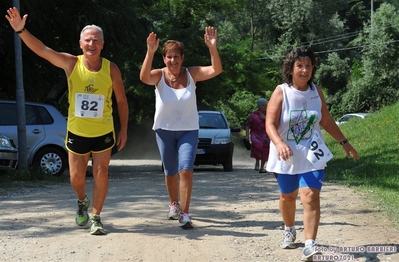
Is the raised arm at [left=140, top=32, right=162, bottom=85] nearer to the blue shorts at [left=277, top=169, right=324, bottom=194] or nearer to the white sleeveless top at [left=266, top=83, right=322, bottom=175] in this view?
the white sleeveless top at [left=266, top=83, right=322, bottom=175]

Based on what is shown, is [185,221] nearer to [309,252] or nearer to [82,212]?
[82,212]

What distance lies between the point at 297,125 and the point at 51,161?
9757 millimetres

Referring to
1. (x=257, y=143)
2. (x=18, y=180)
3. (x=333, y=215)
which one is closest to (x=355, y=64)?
(x=257, y=143)

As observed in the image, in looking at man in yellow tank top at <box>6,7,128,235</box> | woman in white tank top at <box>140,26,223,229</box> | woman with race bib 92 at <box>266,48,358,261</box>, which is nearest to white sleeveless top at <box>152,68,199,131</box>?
woman in white tank top at <box>140,26,223,229</box>

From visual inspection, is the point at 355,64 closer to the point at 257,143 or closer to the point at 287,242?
the point at 257,143

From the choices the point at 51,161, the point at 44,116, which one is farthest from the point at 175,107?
the point at 44,116

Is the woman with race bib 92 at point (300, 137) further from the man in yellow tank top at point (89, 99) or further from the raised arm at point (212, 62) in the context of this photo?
the man in yellow tank top at point (89, 99)

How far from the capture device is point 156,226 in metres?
7.66

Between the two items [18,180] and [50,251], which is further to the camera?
[18,180]

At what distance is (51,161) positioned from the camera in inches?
592

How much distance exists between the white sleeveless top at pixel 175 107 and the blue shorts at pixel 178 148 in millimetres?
73

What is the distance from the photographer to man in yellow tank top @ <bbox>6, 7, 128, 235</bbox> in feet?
23.0

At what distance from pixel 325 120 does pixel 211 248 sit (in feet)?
5.08

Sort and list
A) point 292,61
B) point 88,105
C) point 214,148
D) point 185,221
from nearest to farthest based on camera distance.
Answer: point 292,61, point 88,105, point 185,221, point 214,148
